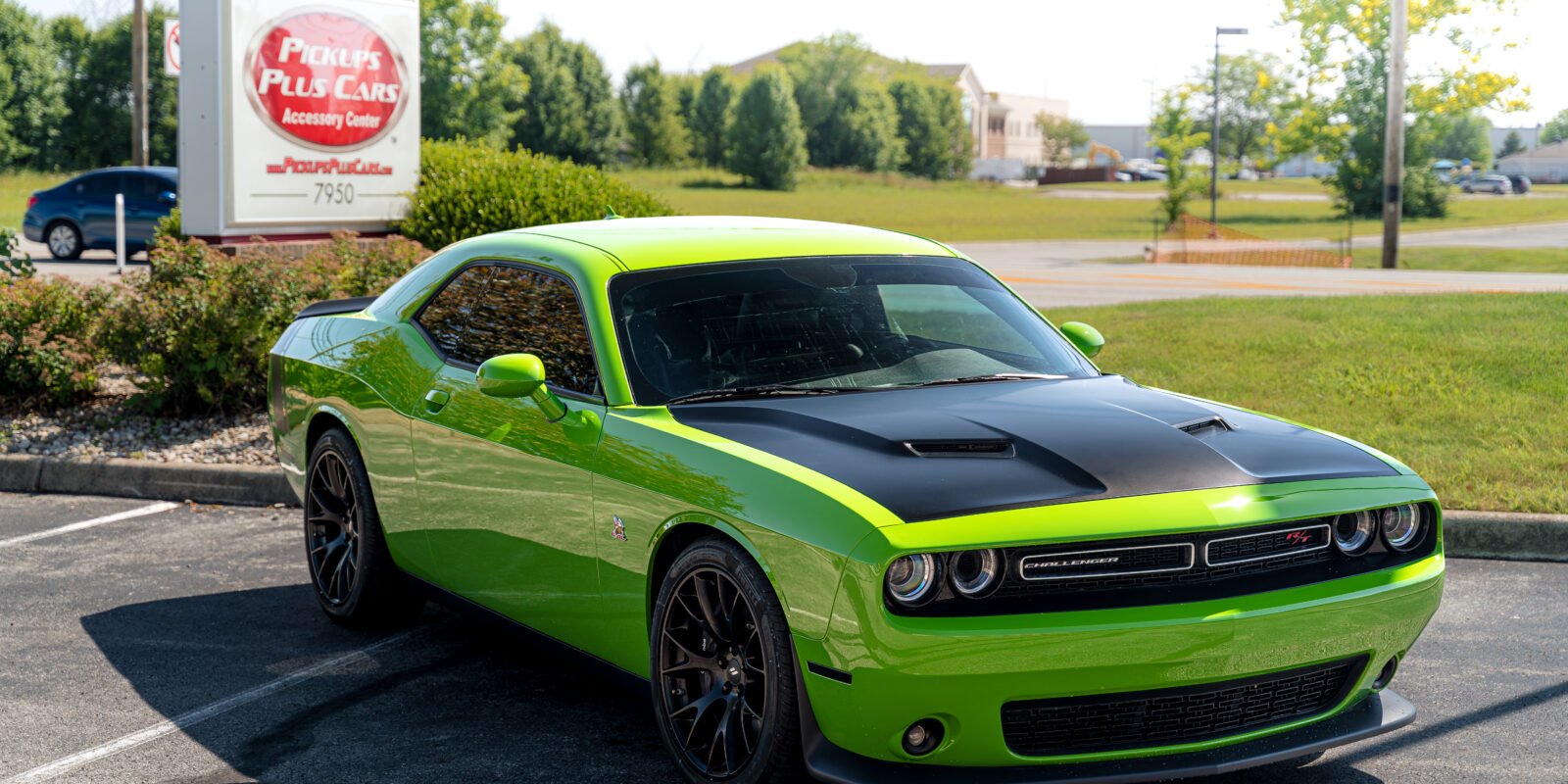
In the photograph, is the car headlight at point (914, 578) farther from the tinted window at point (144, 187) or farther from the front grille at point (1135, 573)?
the tinted window at point (144, 187)

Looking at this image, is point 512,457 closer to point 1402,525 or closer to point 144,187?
point 1402,525

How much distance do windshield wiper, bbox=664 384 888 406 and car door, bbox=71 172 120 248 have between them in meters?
23.8

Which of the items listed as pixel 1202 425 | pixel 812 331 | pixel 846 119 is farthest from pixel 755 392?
pixel 846 119

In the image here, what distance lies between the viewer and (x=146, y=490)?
28.1ft

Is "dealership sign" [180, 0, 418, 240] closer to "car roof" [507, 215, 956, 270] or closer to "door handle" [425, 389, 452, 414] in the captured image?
"car roof" [507, 215, 956, 270]

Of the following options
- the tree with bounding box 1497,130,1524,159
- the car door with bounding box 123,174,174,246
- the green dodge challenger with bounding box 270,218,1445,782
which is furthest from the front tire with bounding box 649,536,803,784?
the tree with bounding box 1497,130,1524,159

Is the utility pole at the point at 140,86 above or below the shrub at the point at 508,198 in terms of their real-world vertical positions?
above

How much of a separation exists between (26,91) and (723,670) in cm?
6490

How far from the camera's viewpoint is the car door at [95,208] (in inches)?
996

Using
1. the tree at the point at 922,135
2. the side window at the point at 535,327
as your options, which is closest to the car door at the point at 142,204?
the side window at the point at 535,327

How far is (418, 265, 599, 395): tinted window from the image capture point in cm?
462

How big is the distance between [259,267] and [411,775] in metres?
6.19

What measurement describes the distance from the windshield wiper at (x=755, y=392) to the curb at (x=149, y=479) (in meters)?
4.73

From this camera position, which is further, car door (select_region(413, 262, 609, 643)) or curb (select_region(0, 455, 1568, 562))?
curb (select_region(0, 455, 1568, 562))
